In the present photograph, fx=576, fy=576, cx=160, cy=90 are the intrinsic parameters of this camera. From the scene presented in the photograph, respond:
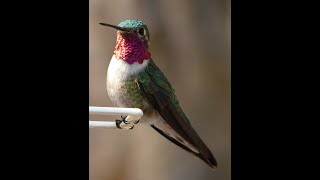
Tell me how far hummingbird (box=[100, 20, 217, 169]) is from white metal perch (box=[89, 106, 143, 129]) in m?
0.03

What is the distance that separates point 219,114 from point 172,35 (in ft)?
0.96

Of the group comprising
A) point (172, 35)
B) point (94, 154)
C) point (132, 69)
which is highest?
point (172, 35)

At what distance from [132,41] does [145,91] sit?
0.51 feet

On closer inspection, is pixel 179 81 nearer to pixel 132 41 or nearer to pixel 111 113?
pixel 132 41

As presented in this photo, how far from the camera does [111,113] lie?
4.74 feet

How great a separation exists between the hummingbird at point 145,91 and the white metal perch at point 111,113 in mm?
32

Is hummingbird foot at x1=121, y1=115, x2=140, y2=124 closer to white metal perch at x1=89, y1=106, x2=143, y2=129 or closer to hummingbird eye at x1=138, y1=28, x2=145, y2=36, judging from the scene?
white metal perch at x1=89, y1=106, x2=143, y2=129

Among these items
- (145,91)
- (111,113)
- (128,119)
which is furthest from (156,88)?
(111,113)

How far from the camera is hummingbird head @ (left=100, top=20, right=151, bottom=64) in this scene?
166 centimetres
